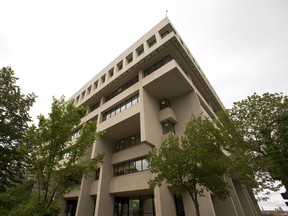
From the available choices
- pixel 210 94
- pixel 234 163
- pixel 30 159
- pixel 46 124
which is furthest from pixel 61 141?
pixel 210 94

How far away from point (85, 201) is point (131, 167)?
301 inches

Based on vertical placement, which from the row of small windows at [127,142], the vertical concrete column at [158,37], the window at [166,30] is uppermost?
the window at [166,30]

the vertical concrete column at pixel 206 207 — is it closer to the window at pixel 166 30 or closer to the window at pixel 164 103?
the window at pixel 164 103

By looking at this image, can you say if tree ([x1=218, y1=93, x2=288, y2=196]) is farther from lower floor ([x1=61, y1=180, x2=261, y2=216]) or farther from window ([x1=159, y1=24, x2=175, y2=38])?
window ([x1=159, y1=24, x2=175, y2=38])

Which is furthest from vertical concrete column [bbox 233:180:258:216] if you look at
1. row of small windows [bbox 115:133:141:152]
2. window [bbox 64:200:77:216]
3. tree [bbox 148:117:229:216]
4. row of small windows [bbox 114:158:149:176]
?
window [bbox 64:200:77:216]

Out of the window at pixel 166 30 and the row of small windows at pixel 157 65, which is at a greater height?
the window at pixel 166 30

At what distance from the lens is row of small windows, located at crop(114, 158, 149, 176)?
64.1 feet

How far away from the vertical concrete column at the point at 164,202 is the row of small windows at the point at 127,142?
7347mm

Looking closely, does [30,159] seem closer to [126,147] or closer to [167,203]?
[167,203]

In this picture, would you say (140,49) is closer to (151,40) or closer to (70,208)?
(151,40)

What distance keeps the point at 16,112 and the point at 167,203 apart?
17.2 meters

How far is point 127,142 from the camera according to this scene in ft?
77.7

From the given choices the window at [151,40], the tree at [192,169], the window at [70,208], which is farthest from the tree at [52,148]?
the window at [70,208]

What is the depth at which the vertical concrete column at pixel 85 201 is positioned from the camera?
67.4ft
